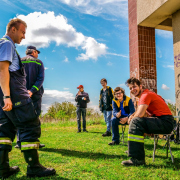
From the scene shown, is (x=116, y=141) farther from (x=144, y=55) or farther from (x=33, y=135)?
(x=144, y=55)

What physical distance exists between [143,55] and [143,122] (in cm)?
486

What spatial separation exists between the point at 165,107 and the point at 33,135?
8.58 ft

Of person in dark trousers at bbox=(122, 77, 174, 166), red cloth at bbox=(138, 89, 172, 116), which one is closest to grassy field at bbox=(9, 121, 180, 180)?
person in dark trousers at bbox=(122, 77, 174, 166)

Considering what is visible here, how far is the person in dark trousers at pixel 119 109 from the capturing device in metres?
5.73

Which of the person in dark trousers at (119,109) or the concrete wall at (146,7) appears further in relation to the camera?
the concrete wall at (146,7)

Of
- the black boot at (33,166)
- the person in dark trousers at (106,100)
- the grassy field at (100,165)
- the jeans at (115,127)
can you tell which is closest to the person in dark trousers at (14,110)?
the black boot at (33,166)

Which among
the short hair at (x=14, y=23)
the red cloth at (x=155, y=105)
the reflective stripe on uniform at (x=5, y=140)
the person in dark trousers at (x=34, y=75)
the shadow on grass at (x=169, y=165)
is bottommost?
the shadow on grass at (x=169, y=165)

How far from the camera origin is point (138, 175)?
3.20m

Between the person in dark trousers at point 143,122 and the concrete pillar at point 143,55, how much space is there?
3922mm

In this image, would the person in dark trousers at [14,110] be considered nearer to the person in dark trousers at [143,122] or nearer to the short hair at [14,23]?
the short hair at [14,23]

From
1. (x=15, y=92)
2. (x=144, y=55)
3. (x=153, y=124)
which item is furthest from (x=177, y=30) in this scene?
(x=15, y=92)

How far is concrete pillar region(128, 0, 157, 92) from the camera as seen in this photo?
7996mm

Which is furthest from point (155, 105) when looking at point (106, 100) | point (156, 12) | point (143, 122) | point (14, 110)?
point (156, 12)

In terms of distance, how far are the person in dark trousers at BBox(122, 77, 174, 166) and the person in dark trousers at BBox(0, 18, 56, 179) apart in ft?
5.06
